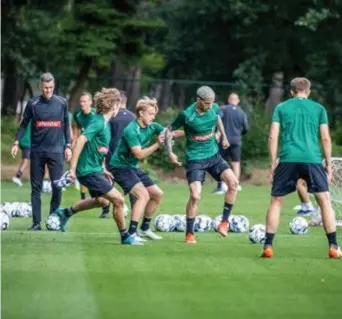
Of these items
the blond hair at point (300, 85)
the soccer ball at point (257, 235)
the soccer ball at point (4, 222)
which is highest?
the blond hair at point (300, 85)

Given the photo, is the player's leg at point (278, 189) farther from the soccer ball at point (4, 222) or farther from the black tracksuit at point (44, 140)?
the soccer ball at point (4, 222)

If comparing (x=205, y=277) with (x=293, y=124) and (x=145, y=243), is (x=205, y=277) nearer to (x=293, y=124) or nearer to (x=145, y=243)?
(x=293, y=124)

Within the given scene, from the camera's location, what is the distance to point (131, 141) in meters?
18.8

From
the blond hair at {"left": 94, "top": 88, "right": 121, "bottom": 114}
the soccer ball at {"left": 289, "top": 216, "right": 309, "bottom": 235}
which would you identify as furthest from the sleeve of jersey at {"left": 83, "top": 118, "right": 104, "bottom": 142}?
the soccer ball at {"left": 289, "top": 216, "right": 309, "bottom": 235}

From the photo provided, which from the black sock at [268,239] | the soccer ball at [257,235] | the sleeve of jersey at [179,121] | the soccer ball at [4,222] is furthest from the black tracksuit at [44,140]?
the black sock at [268,239]

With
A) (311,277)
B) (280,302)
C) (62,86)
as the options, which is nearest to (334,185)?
(311,277)

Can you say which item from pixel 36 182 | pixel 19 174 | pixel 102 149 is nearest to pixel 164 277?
pixel 102 149

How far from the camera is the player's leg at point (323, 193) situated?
1720 cm

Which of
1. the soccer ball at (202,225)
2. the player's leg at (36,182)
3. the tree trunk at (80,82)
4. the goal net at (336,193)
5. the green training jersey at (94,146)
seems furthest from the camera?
the tree trunk at (80,82)

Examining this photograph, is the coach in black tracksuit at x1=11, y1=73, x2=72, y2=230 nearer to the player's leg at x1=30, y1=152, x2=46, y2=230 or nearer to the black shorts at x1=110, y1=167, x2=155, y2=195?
the player's leg at x1=30, y1=152, x2=46, y2=230

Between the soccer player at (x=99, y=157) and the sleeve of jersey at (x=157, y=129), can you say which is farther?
the sleeve of jersey at (x=157, y=129)

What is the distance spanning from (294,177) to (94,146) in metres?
2.80

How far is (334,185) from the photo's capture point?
23.8 m

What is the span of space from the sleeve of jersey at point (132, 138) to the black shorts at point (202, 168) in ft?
3.87
